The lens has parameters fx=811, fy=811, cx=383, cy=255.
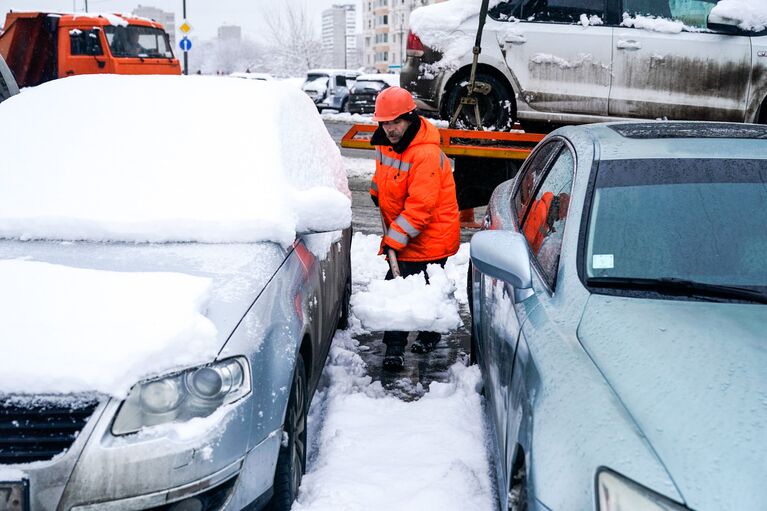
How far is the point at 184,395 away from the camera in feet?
7.89

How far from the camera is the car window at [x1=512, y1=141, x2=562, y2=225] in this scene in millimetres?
3842

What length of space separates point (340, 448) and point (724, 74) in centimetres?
621

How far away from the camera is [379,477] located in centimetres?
327

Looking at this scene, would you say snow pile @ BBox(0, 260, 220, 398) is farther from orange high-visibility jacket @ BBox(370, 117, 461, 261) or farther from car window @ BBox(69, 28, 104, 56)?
car window @ BBox(69, 28, 104, 56)

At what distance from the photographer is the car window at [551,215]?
2903 millimetres

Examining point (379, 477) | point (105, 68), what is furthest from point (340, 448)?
point (105, 68)

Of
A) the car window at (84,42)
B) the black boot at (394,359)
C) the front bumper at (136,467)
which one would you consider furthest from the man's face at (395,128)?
the car window at (84,42)

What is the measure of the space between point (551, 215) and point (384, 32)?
117688 millimetres

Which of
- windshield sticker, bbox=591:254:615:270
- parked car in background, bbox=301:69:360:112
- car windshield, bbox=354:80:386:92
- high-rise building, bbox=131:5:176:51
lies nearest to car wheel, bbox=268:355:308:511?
windshield sticker, bbox=591:254:615:270

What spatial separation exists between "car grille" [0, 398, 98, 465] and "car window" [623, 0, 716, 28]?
7.21 m

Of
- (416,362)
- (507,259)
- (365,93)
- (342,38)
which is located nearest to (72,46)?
(365,93)

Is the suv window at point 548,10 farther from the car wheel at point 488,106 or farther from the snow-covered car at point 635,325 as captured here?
the snow-covered car at point 635,325

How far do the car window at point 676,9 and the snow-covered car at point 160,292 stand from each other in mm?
4940

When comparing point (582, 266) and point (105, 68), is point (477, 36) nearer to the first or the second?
point (582, 266)
